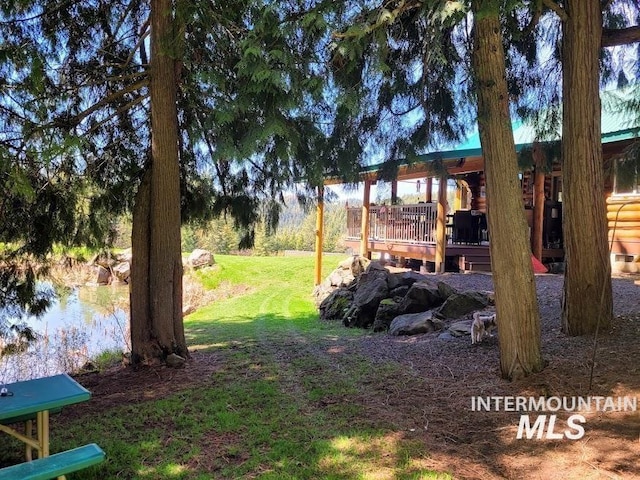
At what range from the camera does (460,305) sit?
752 cm

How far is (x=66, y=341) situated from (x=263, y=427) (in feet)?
22.2

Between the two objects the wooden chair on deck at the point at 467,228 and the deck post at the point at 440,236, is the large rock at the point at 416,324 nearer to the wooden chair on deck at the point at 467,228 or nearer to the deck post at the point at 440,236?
the deck post at the point at 440,236

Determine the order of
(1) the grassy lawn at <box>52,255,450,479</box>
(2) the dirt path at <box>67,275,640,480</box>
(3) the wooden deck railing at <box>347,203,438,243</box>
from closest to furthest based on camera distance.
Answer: (2) the dirt path at <box>67,275,640,480</box> < (1) the grassy lawn at <box>52,255,450,479</box> < (3) the wooden deck railing at <box>347,203,438,243</box>

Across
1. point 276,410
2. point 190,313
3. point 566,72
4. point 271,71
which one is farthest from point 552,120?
point 190,313

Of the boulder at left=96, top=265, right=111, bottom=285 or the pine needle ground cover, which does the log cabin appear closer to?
the pine needle ground cover

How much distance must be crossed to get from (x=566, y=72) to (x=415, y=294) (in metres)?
4.45

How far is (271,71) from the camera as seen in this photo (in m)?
3.71

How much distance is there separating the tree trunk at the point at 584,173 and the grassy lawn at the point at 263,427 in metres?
2.18

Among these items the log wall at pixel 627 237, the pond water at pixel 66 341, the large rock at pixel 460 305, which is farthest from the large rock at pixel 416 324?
the log wall at pixel 627 237

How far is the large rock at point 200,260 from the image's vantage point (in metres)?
23.1

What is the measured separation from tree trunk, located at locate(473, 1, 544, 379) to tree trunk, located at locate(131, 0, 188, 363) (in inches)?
137

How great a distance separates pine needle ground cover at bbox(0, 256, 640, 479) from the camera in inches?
116

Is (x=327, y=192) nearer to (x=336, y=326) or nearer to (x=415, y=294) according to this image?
(x=415, y=294)

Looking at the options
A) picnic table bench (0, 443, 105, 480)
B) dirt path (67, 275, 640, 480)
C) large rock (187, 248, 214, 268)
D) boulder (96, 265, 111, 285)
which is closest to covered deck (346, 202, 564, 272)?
dirt path (67, 275, 640, 480)
